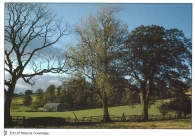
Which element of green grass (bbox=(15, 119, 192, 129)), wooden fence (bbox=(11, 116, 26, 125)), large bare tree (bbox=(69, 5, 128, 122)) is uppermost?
large bare tree (bbox=(69, 5, 128, 122))

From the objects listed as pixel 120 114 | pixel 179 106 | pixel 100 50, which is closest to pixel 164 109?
pixel 179 106

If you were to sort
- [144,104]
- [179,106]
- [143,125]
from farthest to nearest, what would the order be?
1. [144,104]
2. [179,106]
3. [143,125]

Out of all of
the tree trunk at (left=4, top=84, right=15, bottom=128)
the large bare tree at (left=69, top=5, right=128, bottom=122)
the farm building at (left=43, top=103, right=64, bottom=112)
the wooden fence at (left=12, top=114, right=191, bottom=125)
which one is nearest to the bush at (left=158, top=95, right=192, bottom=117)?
the wooden fence at (left=12, top=114, right=191, bottom=125)

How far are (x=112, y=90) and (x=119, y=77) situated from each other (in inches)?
16.5

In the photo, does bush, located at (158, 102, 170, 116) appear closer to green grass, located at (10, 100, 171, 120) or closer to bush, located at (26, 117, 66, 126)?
green grass, located at (10, 100, 171, 120)

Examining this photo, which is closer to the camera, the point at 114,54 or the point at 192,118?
the point at 192,118

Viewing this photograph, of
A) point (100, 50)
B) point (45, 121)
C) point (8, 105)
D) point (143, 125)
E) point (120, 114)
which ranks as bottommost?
point (143, 125)

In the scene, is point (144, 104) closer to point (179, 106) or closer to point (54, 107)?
point (179, 106)

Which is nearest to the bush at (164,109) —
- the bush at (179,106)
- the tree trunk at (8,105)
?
the bush at (179,106)

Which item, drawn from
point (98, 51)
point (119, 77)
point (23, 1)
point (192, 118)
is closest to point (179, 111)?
point (192, 118)

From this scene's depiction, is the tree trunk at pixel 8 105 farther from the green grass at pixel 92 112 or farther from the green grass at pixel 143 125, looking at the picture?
the green grass at pixel 143 125

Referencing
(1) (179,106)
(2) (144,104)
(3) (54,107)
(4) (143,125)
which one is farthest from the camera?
(3) (54,107)

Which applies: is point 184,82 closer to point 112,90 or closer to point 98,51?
point 112,90

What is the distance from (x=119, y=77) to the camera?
8.70 meters
